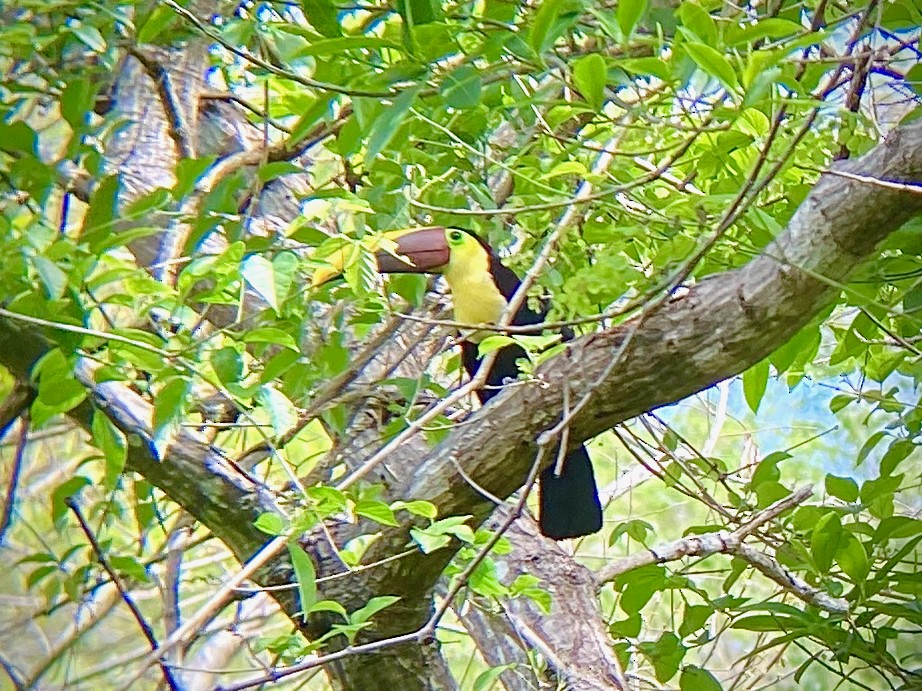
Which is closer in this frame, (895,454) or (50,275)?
(50,275)

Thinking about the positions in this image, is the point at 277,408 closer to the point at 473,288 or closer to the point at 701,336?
the point at 701,336

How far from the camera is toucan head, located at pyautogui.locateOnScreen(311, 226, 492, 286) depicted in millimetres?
1413

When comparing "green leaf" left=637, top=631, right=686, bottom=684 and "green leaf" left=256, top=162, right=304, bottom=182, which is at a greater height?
"green leaf" left=256, top=162, right=304, bottom=182

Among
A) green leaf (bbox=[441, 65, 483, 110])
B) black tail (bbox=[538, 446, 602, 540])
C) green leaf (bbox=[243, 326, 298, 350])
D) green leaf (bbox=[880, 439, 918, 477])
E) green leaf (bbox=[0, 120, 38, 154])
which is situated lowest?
green leaf (bbox=[243, 326, 298, 350])

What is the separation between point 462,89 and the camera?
2.88 feet

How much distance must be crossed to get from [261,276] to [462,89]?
0.20 metres

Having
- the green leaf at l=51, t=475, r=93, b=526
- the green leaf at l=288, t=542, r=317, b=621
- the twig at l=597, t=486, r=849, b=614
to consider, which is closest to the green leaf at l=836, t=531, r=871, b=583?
the twig at l=597, t=486, r=849, b=614

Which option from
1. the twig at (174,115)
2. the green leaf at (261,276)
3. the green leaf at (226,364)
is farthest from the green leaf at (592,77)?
the twig at (174,115)

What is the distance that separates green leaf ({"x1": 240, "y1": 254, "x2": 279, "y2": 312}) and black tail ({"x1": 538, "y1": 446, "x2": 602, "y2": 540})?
0.79m

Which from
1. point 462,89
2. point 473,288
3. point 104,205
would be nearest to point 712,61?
point 462,89

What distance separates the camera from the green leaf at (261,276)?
0.87 metres

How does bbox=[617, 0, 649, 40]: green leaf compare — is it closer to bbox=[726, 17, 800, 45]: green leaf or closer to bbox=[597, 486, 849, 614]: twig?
bbox=[726, 17, 800, 45]: green leaf

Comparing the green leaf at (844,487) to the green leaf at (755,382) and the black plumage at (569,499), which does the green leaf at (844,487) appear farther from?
the black plumage at (569,499)

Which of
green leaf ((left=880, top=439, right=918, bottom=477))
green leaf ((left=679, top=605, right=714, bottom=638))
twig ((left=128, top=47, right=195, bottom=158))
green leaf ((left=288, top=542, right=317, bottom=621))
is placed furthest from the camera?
twig ((left=128, top=47, right=195, bottom=158))
